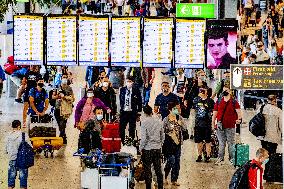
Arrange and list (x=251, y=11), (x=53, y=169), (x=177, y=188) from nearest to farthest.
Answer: (x=177, y=188), (x=53, y=169), (x=251, y=11)

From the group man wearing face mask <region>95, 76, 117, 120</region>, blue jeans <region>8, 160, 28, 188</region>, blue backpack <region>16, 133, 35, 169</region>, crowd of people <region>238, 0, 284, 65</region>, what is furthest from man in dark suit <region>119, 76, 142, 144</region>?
crowd of people <region>238, 0, 284, 65</region>

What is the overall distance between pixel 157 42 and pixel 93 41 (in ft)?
4.27

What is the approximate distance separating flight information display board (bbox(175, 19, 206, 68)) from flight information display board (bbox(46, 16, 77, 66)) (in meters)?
2.10

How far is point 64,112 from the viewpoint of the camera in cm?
2030

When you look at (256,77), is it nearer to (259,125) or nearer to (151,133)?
(151,133)

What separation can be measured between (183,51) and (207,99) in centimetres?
117

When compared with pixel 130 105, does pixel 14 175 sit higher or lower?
lower

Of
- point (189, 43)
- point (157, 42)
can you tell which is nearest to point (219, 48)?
point (189, 43)

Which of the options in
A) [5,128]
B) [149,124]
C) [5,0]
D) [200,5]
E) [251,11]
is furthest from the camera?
[251,11]

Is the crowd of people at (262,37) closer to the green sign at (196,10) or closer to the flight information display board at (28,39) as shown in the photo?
the green sign at (196,10)

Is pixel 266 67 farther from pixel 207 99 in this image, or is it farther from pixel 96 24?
pixel 96 24

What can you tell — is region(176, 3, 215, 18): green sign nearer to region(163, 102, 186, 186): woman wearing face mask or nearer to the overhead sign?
region(163, 102, 186, 186): woman wearing face mask

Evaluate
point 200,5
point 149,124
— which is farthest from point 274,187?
point 200,5

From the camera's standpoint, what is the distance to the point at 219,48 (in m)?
18.7
